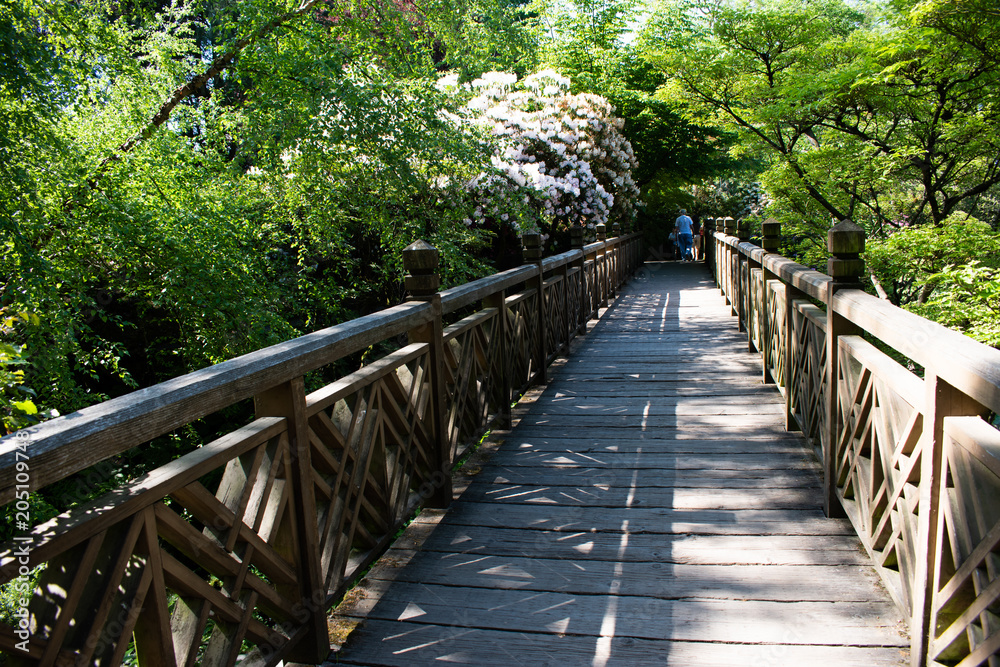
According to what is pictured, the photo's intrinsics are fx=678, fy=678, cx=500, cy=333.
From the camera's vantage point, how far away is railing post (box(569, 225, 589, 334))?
7873 mm

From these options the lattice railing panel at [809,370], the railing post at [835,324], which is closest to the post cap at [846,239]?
the railing post at [835,324]

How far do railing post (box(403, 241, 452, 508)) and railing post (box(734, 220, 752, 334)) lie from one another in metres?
4.42

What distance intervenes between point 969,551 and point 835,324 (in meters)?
1.41

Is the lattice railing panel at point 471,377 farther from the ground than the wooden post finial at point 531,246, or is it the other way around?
the wooden post finial at point 531,246

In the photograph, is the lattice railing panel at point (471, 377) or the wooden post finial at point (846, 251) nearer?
the wooden post finial at point (846, 251)

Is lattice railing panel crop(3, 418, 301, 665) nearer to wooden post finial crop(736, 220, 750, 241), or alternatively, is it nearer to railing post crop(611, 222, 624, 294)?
wooden post finial crop(736, 220, 750, 241)

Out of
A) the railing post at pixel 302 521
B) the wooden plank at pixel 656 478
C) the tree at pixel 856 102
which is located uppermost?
the tree at pixel 856 102

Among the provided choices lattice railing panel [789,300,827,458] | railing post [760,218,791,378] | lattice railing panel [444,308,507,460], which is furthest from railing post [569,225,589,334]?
lattice railing panel [789,300,827,458]

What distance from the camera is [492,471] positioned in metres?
3.76

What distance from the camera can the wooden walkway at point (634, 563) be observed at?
214cm

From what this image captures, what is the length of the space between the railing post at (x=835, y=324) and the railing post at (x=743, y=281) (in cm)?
392

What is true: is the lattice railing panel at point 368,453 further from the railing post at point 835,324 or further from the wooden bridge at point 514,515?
the railing post at point 835,324

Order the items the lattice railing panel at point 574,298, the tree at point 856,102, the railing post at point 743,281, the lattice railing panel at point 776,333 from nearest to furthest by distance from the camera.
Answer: the lattice railing panel at point 776,333 → the railing post at point 743,281 → the lattice railing panel at point 574,298 → the tree at point 856,102

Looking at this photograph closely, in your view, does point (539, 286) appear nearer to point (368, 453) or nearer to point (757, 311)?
point (757, 311)
